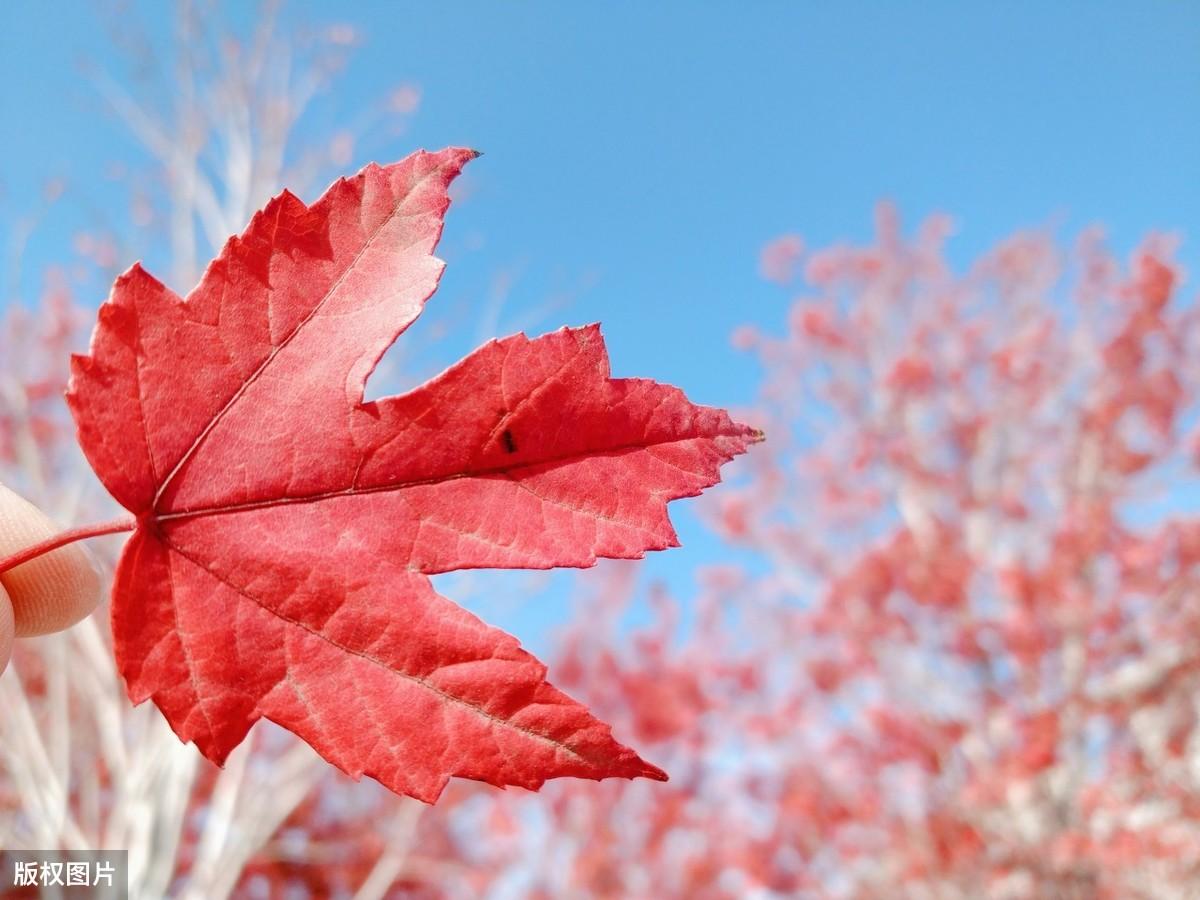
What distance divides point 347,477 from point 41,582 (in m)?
0.55

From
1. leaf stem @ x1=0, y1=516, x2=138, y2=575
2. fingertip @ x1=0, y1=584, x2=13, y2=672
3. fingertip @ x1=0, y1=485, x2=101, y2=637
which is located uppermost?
fingertip @ x1=0, y1=485, x2=101, y2=637

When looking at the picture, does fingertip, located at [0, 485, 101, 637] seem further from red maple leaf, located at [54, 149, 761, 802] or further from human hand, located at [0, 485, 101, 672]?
red maple leaf, located at [54, 149, 761, 802]

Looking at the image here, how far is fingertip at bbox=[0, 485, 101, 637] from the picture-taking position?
83 centimetres

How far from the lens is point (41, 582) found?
834 mm

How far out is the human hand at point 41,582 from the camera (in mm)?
832

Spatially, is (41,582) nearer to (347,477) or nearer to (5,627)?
(5,627)

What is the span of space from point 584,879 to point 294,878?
9.20 feet

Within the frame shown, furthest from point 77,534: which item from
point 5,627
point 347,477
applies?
point 5,627

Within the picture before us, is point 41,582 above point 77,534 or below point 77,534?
above

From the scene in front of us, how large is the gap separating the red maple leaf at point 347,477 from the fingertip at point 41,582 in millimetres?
417

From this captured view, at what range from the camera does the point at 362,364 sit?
1.75 feet

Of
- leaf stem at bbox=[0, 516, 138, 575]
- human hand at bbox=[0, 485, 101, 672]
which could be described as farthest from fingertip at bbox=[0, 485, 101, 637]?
leaf stem at bbox=[0, 516, 138, 575]

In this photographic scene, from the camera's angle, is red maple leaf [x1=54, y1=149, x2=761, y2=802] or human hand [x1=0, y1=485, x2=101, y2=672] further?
human hand [x1=0, y1=485, x2=101, y2=672]

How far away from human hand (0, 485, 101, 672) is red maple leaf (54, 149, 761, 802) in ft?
1.37
